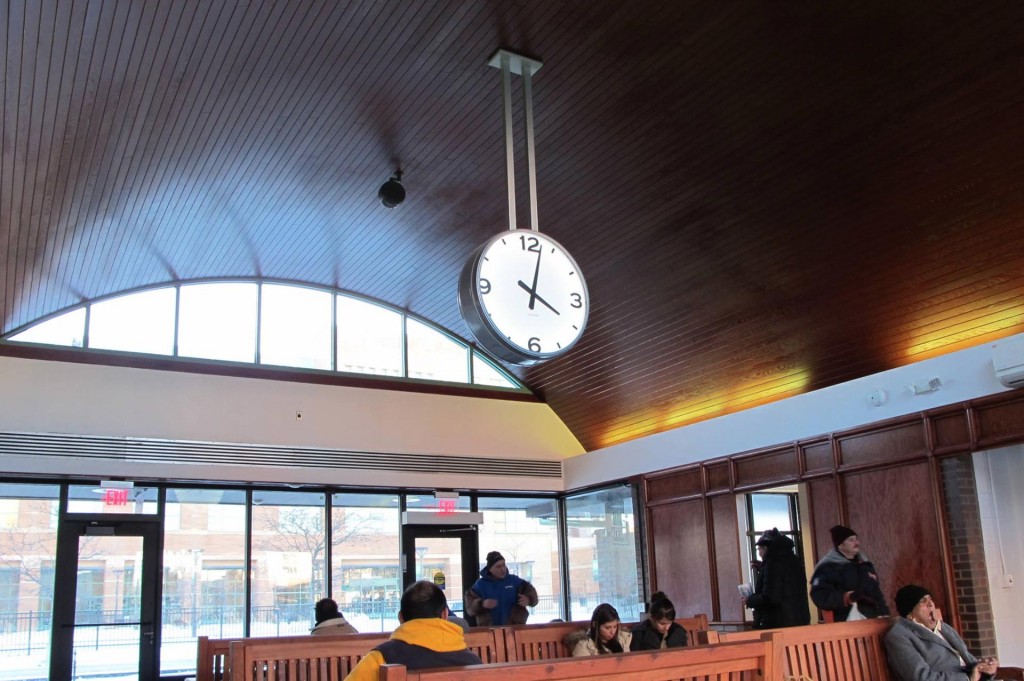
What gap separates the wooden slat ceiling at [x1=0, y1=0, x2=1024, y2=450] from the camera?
530 cm

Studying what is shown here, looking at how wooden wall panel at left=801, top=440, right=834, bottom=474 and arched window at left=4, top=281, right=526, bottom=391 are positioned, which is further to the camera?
arched window at left=4, top=281, right=526, bottom=391

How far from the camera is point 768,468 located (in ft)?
29.0

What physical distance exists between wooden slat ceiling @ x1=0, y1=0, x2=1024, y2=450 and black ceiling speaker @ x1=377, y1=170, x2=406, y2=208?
108mm

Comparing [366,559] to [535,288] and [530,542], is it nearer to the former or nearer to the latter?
[530,542]

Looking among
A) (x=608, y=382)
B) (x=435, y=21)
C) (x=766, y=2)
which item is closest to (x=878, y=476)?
(x=608, y=382)

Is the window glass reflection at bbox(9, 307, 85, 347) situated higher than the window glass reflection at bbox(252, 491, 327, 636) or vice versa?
the window glass reflection at bbox(9, 307, 85, 347)

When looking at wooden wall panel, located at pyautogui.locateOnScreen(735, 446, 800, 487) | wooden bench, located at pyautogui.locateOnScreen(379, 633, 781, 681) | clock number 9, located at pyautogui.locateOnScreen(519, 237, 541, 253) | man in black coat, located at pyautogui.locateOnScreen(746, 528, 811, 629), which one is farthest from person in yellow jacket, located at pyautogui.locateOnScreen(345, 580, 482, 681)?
wooden wall panel, located at pyautogui.locateOnScreen(735, 446, 800, 487)

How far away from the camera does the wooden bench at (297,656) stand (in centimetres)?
404

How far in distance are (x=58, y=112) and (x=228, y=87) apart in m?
1.00

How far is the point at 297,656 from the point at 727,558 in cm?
609

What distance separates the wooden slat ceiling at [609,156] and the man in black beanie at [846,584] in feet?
7.68

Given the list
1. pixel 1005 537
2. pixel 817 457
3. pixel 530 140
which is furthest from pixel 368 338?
pixel 1005 537

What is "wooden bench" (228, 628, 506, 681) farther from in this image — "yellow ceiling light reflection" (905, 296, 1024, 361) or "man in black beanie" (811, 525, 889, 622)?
"yellow ceiling light reflection" (905, 296, 1024, 361)

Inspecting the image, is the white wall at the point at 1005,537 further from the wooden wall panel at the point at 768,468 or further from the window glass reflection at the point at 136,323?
the window glass reflection at the point at 136,323
